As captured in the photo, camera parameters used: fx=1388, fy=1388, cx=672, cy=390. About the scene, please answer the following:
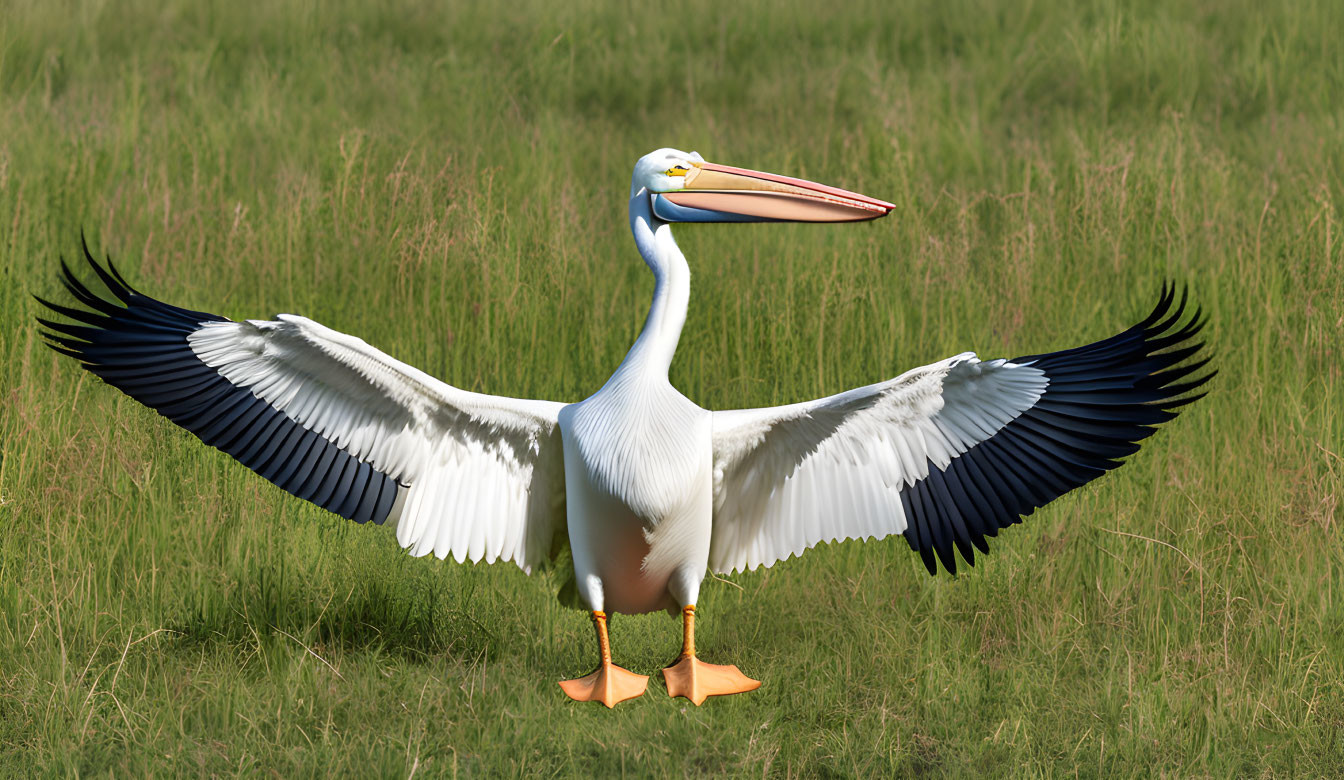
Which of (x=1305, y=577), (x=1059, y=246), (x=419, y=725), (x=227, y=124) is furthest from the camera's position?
(x=227, y=124)

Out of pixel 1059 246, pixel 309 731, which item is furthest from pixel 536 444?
pixel 1059 246

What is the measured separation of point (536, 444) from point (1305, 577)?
2845 mm

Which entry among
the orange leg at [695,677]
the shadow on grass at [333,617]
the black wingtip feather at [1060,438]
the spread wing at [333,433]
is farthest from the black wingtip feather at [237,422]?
the black wingtip feather at [1060,438]

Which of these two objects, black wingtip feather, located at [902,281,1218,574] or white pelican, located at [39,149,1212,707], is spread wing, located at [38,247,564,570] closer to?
white pelican, located at [39,149,1212,707]

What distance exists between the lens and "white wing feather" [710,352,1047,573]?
14.7 ft

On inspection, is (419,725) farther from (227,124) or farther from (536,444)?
(227,124)

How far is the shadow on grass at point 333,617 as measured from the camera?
5055 millimetres

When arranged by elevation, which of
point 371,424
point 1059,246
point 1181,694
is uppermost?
point 1059,246

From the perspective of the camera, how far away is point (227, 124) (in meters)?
8.98

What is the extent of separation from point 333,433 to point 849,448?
1783mm

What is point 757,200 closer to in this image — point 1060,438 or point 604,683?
point 1060,438

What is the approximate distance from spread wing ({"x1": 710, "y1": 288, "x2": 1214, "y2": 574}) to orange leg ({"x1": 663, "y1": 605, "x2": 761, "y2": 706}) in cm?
51

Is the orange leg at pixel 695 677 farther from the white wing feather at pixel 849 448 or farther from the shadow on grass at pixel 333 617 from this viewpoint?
the shadow on grass at pixel 333 617

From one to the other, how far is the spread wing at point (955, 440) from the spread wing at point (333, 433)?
2.53ft
